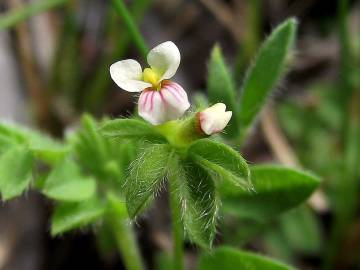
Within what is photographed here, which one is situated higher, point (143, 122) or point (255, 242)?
→ point (143, 122)

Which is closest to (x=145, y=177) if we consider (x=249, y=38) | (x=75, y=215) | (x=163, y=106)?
(x=163, y=106)

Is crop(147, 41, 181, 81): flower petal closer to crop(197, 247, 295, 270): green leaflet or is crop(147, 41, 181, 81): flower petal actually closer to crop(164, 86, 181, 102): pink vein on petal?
crop(164, 86, 181, 102): pink vein on petal

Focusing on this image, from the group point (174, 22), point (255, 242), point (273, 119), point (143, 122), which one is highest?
point (143, 122)

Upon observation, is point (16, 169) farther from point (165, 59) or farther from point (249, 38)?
point (249, 38)

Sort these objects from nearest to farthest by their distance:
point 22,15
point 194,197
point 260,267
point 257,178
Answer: point 194,197
point 260,267
point 257,178
point 22,15

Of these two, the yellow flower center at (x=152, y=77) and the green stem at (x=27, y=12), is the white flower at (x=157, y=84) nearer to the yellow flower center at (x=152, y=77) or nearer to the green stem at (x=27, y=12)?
the yellow flower center at (x=152, y=77)

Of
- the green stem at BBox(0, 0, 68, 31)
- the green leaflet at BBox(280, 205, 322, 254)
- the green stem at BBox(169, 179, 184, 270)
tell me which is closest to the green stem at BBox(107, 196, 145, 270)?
the green stem at BBox(169, 179, 184, 270)

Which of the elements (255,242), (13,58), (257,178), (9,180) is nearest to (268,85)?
(257,178)

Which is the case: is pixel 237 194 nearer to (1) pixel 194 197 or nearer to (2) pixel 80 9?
(1) pixel 194 197
